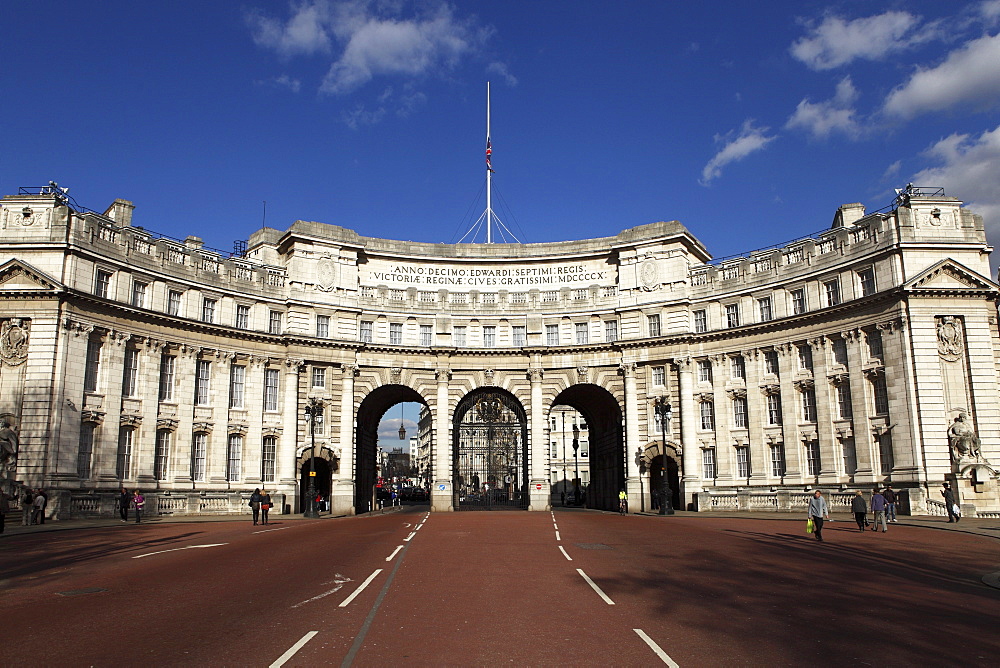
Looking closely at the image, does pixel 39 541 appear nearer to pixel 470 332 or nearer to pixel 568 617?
pixel 568 617

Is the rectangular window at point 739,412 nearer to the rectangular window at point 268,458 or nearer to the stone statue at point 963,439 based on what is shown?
the stone statue at point 963,439

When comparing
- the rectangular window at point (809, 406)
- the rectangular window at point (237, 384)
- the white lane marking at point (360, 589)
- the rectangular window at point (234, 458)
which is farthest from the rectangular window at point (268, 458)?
the white lane marking at point (360, 589)

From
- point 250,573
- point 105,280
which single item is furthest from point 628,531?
point 105,280

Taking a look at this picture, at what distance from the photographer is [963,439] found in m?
39.9

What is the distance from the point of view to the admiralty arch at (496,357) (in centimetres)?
4047

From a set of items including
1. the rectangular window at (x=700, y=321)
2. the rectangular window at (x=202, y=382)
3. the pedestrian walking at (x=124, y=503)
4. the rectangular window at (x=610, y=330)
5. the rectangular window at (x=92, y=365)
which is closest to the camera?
the pedestrian walking at (x=124, y=503)

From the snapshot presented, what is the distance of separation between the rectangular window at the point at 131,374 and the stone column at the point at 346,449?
1271 cm

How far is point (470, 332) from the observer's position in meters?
55.0

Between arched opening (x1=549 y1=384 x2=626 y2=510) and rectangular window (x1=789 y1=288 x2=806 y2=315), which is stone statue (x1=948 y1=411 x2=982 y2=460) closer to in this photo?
rectangular window (x1=789 y1=288 x2=806 y2=315)

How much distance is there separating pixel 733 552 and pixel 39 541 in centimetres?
2331

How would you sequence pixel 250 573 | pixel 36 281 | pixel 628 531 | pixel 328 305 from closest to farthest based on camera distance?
pixel 250 573 → pixel 628 531 → pixel 36 281 → pixel 328 305

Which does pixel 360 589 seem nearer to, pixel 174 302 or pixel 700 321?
pixel 174 302

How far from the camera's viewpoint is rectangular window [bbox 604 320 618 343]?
54.1 meters

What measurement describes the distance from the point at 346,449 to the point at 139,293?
16.0 meters
